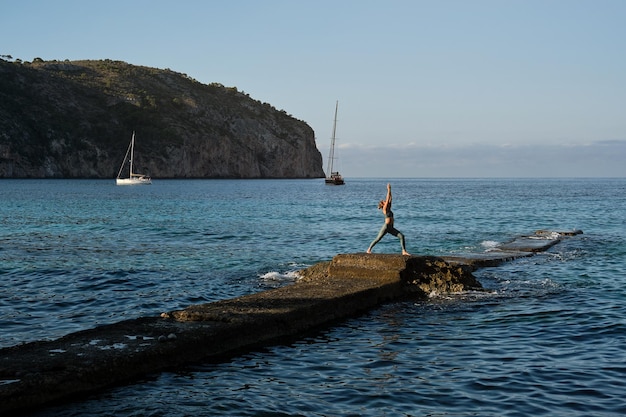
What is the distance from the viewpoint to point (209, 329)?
927 cm

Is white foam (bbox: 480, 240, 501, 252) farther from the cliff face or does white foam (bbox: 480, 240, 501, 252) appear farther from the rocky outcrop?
the cliff face

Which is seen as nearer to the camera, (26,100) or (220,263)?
(220,263)

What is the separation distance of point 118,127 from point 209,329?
474 ft

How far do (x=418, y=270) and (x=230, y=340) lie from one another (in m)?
6.43

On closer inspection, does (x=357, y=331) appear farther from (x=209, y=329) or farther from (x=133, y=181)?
(x=133, y=181)

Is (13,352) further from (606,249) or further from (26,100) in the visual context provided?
(26,100)

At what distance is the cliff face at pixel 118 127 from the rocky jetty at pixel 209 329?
405 feet

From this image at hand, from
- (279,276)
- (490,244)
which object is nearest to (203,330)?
(279,276)

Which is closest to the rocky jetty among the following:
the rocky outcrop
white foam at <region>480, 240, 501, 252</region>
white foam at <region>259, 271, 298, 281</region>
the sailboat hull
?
the rocky outcrop

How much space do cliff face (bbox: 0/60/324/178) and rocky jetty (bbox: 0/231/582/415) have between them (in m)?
124

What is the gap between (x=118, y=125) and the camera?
481 ft

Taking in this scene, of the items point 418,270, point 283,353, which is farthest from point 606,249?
point 283,353

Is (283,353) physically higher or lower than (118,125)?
lower

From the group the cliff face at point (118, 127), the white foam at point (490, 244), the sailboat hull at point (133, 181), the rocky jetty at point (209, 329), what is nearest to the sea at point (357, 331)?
the rocky jetty at point (209, 329)
